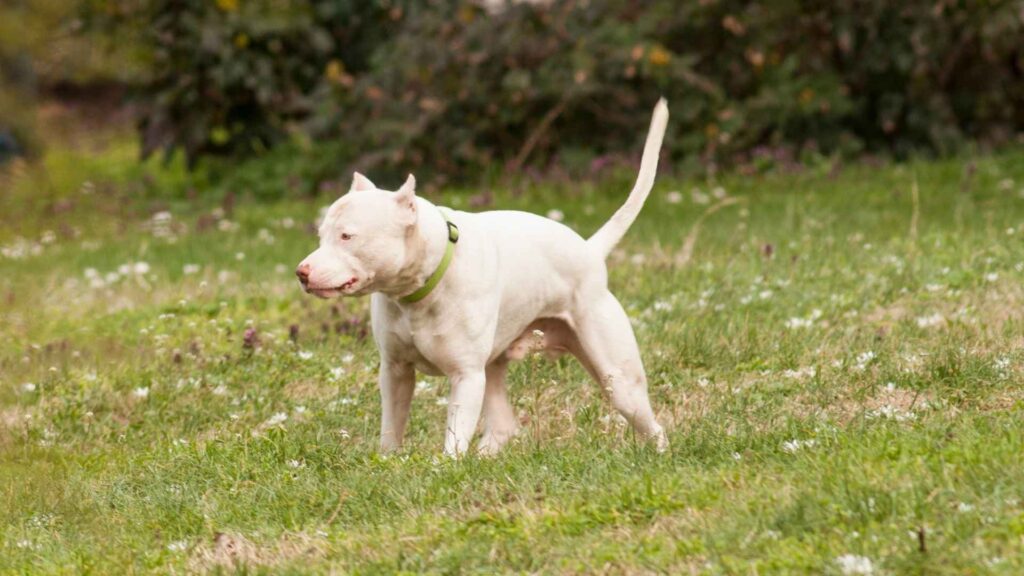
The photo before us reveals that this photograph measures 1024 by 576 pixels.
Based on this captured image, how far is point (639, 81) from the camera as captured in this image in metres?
12.1

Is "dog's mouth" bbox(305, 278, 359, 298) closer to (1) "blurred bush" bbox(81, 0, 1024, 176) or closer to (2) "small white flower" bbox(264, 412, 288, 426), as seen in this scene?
(2) "small white flower" bbox(264, 412, 288, 426)

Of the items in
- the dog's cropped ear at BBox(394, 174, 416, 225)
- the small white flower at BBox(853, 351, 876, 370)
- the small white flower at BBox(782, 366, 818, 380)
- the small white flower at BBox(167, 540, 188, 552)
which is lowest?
the small white flower at BBox(782, 366, 818, 380)

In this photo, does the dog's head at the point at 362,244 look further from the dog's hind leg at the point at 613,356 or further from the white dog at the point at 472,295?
the dog's hind leg at the point at 613,356

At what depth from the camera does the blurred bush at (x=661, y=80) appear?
1161 centimetres

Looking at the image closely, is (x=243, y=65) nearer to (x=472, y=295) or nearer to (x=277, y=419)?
(x=277, y=419)

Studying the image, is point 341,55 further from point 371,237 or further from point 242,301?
point 371,237

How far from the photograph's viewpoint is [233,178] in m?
13.7

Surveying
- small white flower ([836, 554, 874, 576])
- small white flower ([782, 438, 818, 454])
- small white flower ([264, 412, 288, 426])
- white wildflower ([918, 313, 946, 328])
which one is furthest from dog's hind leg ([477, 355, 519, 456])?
white wildflower ([918, 313, 946, 328])

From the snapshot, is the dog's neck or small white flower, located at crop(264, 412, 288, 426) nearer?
the dog's neck

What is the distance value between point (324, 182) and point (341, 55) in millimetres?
1865

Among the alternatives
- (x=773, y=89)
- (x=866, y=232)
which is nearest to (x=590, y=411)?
(x=866, y=232)

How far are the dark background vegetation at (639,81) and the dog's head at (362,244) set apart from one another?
714cm


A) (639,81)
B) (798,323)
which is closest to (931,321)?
(798,323)

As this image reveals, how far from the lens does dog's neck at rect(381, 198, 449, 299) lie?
4.28 m
